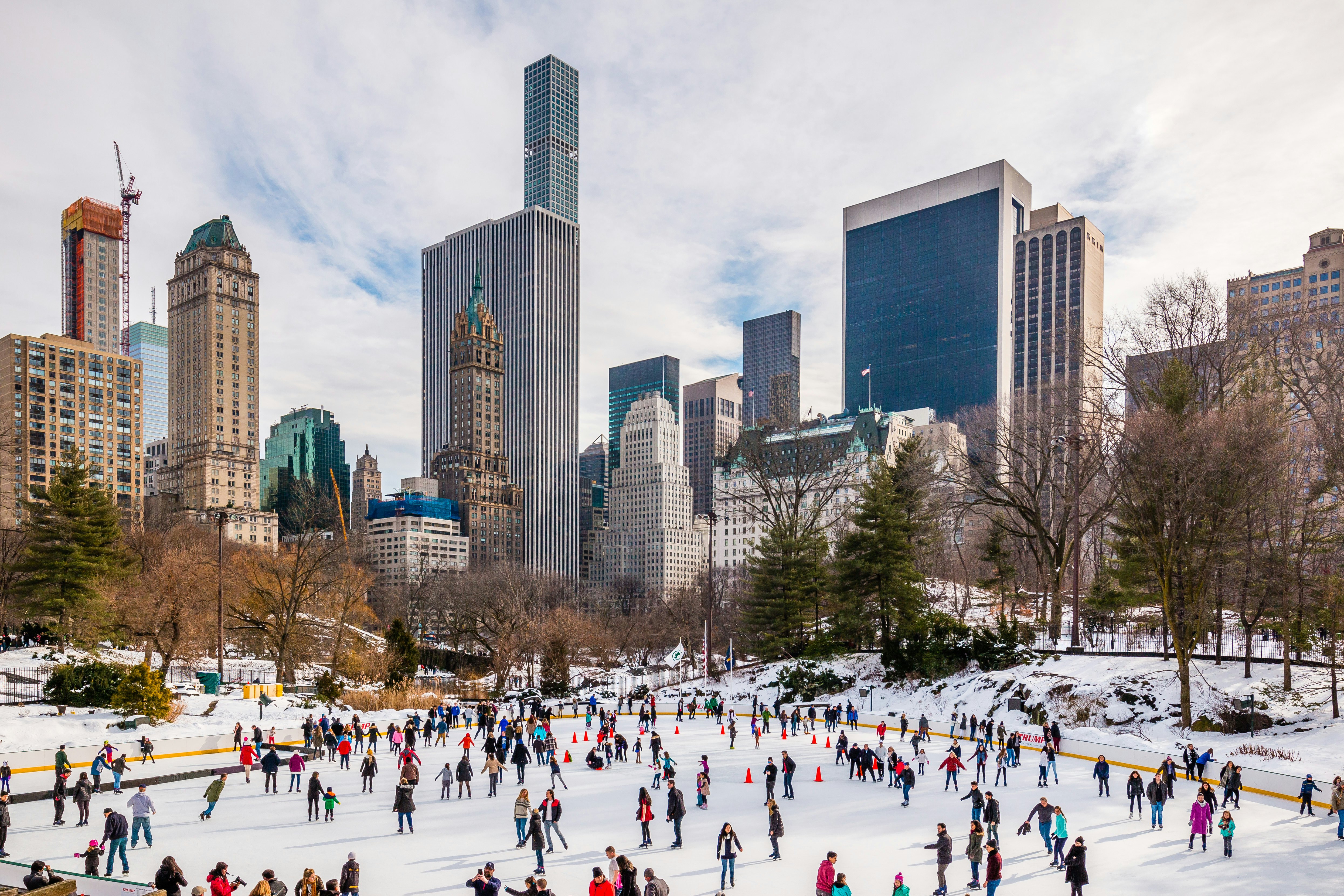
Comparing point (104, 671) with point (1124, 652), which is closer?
point (104, 671)

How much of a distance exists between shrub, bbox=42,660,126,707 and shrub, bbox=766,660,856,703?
2919cm

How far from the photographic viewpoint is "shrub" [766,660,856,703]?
4422 cm

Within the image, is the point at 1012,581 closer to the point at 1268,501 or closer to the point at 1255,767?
the point at 1268,501

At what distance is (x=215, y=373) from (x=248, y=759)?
157 metres

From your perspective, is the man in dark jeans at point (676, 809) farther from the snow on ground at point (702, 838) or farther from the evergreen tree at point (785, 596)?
the evergreen tree at point (785, 596)

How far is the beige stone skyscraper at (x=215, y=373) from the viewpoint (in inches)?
6329

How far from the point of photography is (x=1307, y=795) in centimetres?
2017

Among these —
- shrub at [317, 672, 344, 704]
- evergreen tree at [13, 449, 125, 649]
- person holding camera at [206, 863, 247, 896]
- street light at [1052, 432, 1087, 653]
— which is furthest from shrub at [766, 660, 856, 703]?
person holding camera at [206, 863, 247, 896]

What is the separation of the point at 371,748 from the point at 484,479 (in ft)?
583

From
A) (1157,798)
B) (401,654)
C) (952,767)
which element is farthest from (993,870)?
(401,654)

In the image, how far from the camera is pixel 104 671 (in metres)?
32.3

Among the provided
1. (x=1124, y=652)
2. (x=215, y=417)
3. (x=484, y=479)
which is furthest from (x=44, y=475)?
(x=1124, y=652)

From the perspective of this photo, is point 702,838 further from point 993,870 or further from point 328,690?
point 328,690

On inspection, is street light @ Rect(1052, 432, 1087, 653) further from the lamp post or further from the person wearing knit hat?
the lamp post
